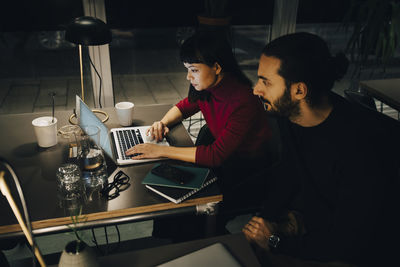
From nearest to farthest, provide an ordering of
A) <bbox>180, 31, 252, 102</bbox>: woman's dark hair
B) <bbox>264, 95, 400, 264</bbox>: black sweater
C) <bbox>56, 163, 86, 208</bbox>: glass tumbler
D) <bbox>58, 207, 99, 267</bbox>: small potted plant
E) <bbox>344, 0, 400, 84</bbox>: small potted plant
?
<bbox>58, 207, 99, 267</bbox>: small potted plant, <bbox>264, 95, 400, 264</bbox>: black sweater, <bbox>56, 163, 86, 208</bbox>: glass tumbler, <bbox>180, 31, 252, 102</bbox>: woman's dark hair, <bbox>344, 0, 400, 84</bbox>: small potted plant

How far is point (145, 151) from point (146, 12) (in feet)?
4.61

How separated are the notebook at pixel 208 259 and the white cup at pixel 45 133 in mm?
941

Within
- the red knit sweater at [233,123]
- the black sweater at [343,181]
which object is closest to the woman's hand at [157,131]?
the red knit sweater at [233,123]

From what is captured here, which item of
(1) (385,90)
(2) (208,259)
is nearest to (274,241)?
(2) (208,259)

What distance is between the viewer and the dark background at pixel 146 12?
229cm

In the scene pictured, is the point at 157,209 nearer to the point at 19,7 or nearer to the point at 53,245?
the point at 53,245

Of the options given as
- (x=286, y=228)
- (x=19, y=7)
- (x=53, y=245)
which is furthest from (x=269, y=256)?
(x=19, y=7)

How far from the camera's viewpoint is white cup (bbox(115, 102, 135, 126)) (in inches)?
73.4

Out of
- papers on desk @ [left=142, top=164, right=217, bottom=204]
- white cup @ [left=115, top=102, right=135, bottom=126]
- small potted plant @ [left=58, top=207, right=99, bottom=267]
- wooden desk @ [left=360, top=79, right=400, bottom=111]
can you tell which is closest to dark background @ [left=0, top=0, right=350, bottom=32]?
wooden desk @ [left=360, top=79, right=400, bottom=111]

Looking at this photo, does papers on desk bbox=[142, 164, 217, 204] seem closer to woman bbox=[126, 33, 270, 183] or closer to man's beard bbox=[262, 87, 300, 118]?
woman bbox=[126, 33, 270, 183]

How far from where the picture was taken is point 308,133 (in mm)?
1409

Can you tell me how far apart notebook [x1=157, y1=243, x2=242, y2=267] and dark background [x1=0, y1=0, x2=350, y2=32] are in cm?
185

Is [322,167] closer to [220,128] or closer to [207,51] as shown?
[220,128]

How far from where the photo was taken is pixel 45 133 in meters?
1.62
